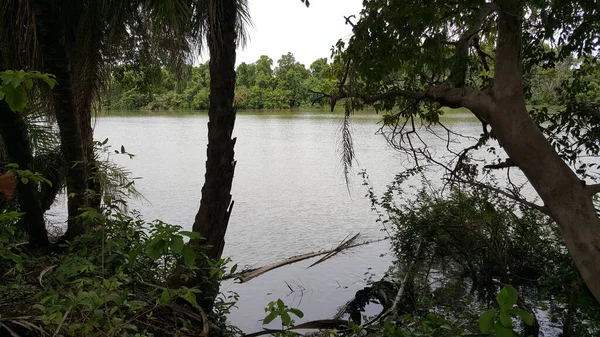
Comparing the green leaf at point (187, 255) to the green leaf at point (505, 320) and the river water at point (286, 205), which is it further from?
the river water at point (286, 205)

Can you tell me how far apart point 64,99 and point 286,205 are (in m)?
8.16

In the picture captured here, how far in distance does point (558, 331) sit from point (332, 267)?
11.5 ft

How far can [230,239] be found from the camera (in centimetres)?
956

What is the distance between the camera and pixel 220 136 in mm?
4980

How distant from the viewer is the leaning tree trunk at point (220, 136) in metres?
4.94

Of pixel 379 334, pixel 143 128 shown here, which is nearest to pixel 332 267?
pixel 379 334

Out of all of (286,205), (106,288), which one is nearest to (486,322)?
(106,288)

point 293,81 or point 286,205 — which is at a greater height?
point 293,81

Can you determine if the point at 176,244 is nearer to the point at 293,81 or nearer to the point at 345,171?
the point at 345,171

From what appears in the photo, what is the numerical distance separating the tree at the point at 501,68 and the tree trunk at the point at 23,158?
2.66 m

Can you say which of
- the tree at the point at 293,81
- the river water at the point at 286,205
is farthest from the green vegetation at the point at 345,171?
the tree at the point at 293,81

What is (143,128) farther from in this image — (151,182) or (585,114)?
(585,114)

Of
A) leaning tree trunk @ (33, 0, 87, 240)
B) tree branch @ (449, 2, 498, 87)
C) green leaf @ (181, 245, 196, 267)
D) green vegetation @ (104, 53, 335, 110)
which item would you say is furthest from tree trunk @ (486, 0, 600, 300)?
green vegetation @ (104, 53, 335, 110)

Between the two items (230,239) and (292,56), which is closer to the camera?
(230,239)
